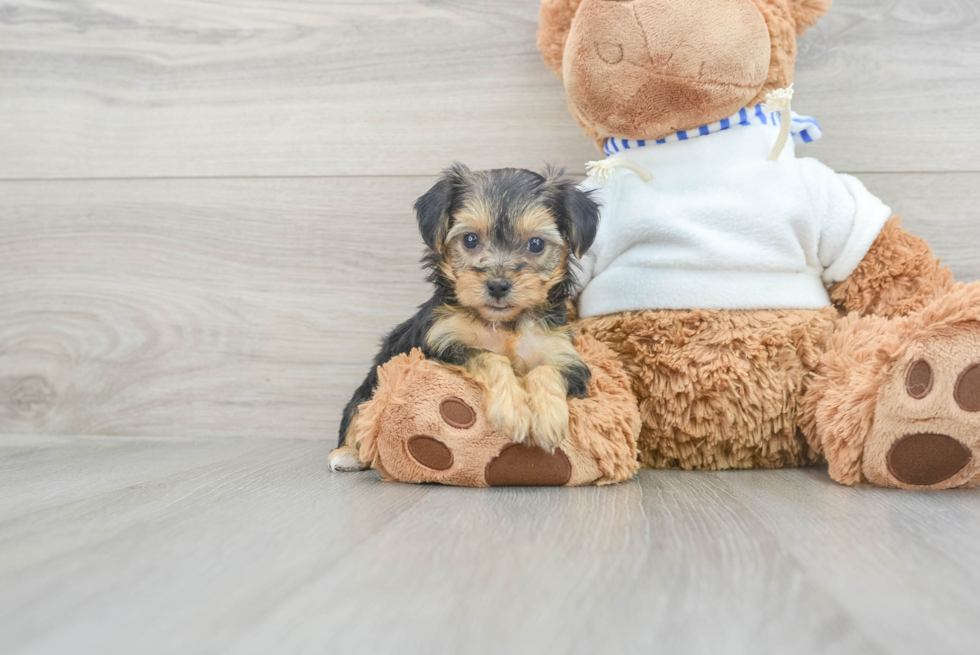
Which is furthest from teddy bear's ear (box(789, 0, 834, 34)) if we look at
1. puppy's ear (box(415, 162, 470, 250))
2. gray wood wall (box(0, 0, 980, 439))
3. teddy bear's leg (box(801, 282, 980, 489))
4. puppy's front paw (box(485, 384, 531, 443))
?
puppy's front paw (box(485, 384, 531, 443))

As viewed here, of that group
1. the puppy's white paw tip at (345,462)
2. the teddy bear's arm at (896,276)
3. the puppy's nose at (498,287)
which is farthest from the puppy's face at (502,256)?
the teddy bear's arm at (896,276)

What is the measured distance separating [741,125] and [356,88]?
108 centimetres

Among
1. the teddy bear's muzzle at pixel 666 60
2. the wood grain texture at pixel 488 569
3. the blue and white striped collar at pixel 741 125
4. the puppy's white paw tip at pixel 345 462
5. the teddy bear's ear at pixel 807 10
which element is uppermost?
the teddy bear's ear at pixel 807 10

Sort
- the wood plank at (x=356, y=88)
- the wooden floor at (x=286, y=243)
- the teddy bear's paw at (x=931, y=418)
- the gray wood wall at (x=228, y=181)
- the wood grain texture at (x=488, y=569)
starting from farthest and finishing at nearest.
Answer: the gray wood wall at (x=228, y=181), the wood plank at (x=356, y=88), the teddy bear's paw at (x=931, y=418), the wooden floor at (x=286, y=243), the wood grain texture at (x=488, y=569)

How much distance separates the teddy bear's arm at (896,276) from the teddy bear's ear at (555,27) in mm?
837

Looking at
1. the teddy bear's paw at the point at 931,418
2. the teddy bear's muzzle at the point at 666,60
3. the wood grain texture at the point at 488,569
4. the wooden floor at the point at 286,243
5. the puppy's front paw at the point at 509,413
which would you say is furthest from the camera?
the teddy bear's muzzle at the point at 666,60

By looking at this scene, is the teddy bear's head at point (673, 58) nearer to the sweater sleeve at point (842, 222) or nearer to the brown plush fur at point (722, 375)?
the sweater sleeve at point (842, 222)

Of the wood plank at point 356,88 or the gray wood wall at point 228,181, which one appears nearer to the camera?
the wood plank at point 356,88

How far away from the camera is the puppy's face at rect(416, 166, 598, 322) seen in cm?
141

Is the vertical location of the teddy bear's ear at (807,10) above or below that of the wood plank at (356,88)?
above

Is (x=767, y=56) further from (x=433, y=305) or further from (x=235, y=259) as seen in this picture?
→ (x=235, y=259)

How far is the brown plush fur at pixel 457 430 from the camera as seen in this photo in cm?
141

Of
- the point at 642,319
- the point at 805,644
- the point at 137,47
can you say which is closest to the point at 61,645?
the point at 805,644

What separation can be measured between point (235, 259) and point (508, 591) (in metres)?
1.63
